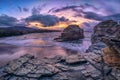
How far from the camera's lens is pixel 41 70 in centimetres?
1897

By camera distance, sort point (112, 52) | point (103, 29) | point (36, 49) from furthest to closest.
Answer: point (103, 29) < point (36, 49) < point (112, 52)

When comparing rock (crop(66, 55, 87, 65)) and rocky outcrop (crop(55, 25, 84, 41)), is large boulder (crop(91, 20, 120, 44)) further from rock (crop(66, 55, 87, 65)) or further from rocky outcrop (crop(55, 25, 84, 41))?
rocky outcrop (crop(55, 25, 84, 41))

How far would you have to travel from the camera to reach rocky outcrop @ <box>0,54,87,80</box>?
1809cm

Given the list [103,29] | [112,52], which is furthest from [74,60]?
[103,29]

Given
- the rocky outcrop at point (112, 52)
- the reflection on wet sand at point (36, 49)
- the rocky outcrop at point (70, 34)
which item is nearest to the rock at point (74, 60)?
the rocky outcrop at point (112, 52)

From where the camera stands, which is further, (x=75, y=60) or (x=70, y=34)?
(x=70, y=34)

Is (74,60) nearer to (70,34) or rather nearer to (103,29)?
(103,29)

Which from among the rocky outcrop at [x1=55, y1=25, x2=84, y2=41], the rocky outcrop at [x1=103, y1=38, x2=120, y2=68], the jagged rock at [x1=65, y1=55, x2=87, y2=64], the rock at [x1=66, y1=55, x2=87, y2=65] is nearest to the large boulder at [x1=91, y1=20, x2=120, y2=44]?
the jagged rock at [x1=65, y1=55, x2=87, y2=64]

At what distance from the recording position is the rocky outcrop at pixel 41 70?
1809 cm

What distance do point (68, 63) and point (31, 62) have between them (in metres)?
4.28

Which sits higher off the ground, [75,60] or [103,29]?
[103,29]

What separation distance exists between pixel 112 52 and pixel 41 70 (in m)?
7.37

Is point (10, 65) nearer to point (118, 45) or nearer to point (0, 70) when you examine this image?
point (0, 70)

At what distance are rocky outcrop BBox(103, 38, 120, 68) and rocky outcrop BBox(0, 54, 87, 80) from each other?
10.5 ft
